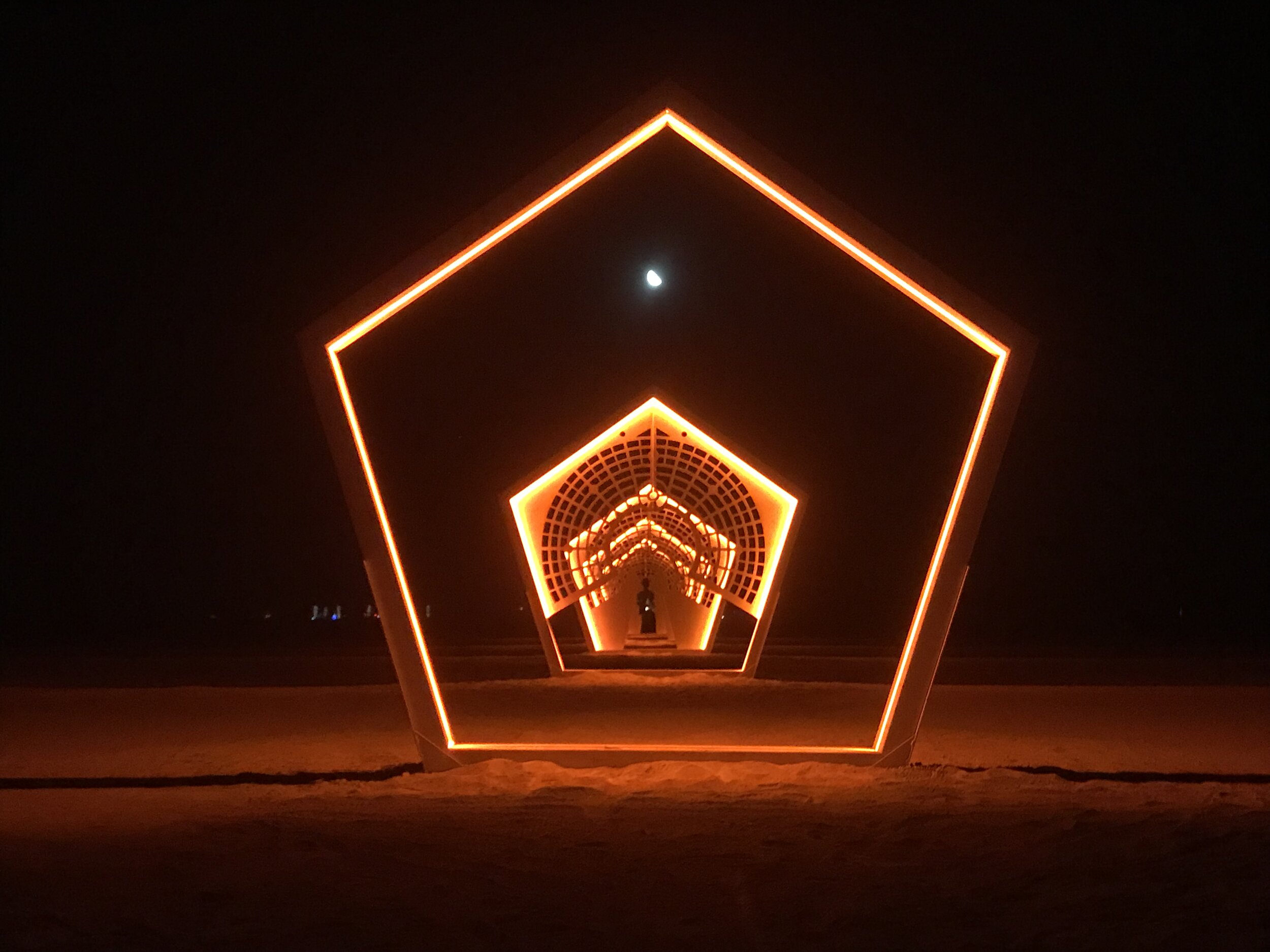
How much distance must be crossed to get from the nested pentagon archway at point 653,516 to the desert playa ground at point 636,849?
25.0ft

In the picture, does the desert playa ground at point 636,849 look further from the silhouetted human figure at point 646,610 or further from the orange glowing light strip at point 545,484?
the silhouetted human figure at point 646,610

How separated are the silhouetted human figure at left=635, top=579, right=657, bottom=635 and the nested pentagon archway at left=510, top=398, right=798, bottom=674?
1.85m

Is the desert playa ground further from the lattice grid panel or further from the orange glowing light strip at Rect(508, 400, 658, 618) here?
the lattice grid panel

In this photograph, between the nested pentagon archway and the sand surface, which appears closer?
the sand surface

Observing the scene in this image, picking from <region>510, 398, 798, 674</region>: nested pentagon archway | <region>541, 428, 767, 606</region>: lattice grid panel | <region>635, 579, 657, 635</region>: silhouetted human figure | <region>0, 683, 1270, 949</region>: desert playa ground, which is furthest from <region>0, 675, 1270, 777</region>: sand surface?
<region>635, 579, 657, 635</region>: silhouetted human figure

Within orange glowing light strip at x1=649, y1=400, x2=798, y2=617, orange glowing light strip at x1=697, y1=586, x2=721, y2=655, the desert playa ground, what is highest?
orange glowing light strip at x1=649, y1=400, x2=798, y2=617

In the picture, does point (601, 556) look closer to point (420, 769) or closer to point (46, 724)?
point (46, 724)

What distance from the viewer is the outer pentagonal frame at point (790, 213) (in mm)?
6410

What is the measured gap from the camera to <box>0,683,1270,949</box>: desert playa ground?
3904 mm

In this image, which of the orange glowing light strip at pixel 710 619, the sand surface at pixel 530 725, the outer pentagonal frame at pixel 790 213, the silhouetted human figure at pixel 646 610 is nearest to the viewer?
the outer pentagonal frame at pixel 790 213

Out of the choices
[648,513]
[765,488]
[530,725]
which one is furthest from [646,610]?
[530,725]

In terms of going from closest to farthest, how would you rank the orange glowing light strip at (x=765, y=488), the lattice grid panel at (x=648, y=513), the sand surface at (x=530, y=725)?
the sand surface at (x=530, y=725) → the orange glowing light strip at (x=765, y=488) → the lattice grid panel at (x=648, y=513)

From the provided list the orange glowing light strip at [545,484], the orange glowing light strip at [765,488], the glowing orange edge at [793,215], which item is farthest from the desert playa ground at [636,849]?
the orange glowing light strip at [765,488]

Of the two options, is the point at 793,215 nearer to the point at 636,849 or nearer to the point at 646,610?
the point at 636,849
